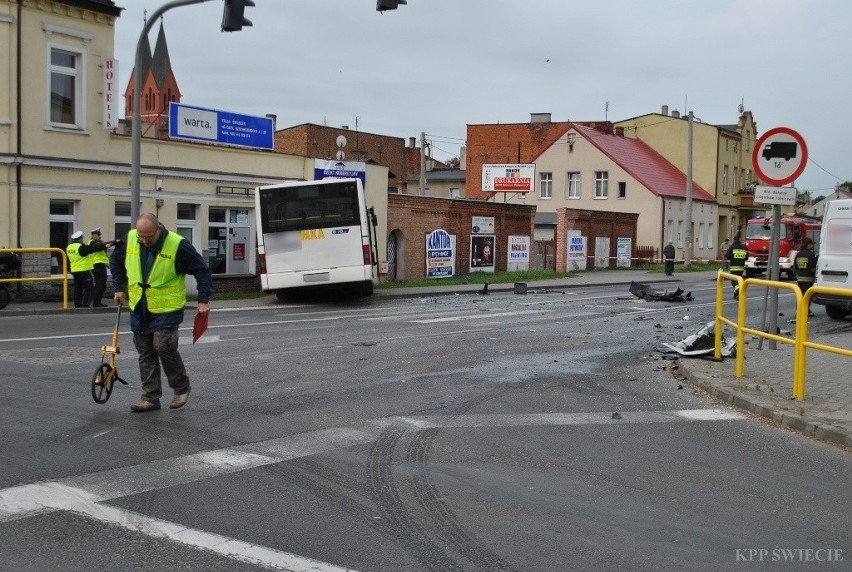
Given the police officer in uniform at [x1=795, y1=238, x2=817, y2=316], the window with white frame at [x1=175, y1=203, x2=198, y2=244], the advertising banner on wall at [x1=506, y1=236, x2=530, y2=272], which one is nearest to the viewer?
the police officer in uniform at [x1=795, y1=238, x2=817, y2=316]

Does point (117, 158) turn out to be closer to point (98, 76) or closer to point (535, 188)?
point (98, 76)

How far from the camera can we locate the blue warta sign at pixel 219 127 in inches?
1047

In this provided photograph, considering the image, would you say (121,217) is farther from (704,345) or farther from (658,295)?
(704,345)

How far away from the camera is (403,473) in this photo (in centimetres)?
637

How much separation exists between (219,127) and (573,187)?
37.8 meters

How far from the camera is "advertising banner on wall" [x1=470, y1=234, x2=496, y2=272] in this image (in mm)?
40094

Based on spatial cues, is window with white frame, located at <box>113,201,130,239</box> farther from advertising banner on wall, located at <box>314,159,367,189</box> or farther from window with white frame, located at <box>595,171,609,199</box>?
window with white frame, located at <box>595,171,609,199</box>

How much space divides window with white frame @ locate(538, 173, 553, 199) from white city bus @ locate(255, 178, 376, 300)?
1607 inches

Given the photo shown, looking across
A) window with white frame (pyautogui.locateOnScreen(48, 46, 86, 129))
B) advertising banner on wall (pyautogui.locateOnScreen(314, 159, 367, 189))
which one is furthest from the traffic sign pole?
advertising banner on wall (pyautogui.locateOnScreen(314, 159, 367, 189))

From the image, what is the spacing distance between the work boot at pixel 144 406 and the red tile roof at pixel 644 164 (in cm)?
5358

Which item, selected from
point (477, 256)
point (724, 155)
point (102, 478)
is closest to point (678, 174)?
point (724, 155)

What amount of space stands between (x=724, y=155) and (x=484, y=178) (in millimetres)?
22894

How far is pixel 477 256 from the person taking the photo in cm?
4047

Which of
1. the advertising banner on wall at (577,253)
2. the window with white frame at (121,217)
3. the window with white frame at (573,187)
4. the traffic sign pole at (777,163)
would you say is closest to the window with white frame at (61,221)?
the window with white frame at (121,217)
